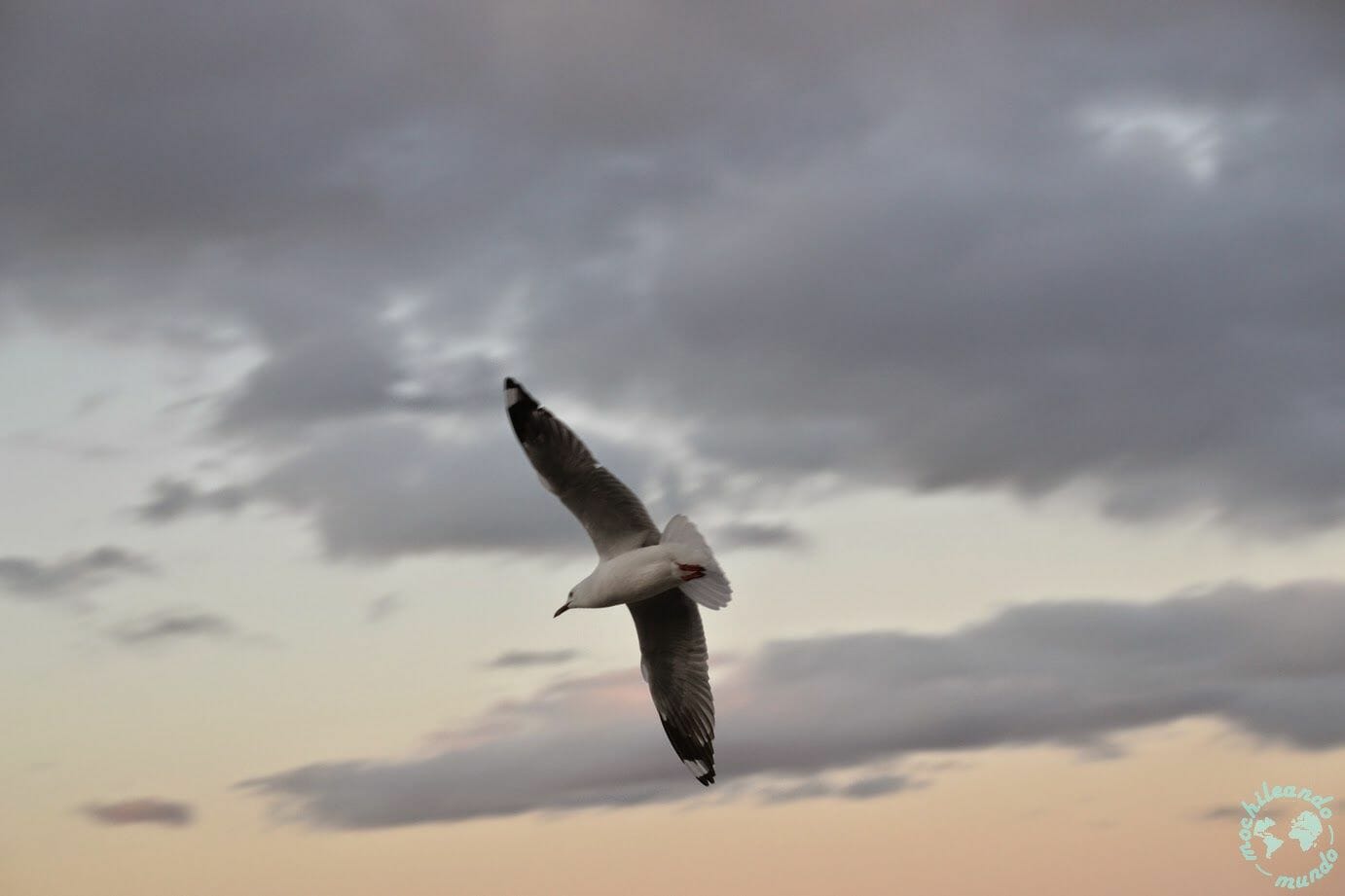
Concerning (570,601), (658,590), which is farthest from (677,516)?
(570,601)

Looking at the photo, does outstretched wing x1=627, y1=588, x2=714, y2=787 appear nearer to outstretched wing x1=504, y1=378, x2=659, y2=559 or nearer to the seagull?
the seagull

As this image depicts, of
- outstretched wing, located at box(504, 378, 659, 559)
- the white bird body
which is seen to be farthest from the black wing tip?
the white bird body

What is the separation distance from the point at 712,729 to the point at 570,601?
3.22m

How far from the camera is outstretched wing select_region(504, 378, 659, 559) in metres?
19.8

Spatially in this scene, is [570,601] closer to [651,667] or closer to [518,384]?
[651,667]

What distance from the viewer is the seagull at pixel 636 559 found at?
19.3 metres

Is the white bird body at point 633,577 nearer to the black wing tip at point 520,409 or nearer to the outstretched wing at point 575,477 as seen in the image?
the outstretched wing at point 575,477

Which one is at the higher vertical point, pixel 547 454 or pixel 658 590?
pixel 547 454

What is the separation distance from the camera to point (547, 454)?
65.3ft

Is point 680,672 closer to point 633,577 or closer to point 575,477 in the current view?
point 633,577

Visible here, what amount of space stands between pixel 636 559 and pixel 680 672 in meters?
3.15

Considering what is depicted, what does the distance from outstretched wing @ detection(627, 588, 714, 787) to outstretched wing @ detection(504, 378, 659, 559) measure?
1.44 metres

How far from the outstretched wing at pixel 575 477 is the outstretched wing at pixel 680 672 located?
4.74 feet

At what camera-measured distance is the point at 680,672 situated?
22031 millimetres
